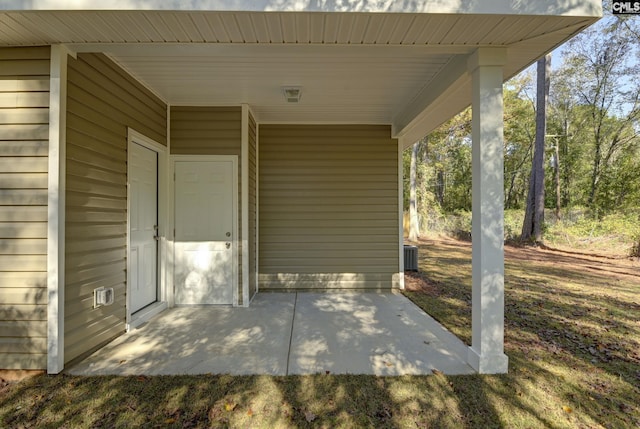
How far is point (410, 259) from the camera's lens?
716 cm

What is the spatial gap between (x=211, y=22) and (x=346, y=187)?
346 cm

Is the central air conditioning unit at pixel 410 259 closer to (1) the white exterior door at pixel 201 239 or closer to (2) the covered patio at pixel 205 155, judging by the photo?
(2) the covered patio at pixel 205 155

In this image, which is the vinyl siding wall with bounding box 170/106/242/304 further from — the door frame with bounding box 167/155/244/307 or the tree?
the tree

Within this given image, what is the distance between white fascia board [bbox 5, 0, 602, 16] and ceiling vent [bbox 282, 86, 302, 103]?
5.68 ft

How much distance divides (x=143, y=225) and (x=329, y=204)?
2715 millimetres

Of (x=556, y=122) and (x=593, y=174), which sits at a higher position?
(x=556, y=122)

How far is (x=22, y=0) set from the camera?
2.04 meters

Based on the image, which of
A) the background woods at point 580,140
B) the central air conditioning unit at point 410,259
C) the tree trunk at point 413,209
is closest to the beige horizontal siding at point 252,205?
the central air conditioning unit at point 410,259

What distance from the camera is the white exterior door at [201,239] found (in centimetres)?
434

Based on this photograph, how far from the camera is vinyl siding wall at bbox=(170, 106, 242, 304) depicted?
436 cm

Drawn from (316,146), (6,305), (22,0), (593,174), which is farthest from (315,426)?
(593,174)

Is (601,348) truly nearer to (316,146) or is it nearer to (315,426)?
(315,426)

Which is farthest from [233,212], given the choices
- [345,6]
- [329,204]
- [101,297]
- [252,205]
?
[345,6]

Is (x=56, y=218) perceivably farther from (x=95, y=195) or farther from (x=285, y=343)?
(x=285, y=343)
